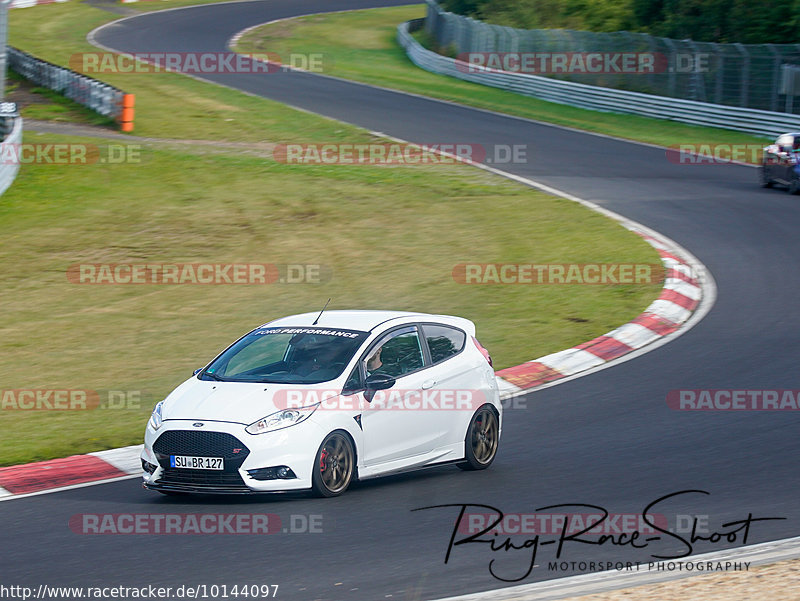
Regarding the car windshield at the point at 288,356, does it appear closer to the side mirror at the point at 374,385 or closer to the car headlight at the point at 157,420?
the side mirror at the point at 374,385

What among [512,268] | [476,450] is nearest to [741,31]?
[512,268]

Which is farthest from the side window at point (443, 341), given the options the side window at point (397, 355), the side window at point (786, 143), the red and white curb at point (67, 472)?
the side window at point (786, 143)

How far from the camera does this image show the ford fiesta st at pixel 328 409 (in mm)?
8539

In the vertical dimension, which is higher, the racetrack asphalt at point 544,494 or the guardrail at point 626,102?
the racetrack asphalt at point 544,494

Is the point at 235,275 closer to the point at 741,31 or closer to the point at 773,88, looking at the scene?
the point at 773,88

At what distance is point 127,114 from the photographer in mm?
29641

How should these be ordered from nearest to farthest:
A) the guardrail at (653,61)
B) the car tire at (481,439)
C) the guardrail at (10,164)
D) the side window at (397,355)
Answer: the side window at (397,355) → the car tire at (481,439) → the guardrail at (10,164) → the guardrail at (653,61)

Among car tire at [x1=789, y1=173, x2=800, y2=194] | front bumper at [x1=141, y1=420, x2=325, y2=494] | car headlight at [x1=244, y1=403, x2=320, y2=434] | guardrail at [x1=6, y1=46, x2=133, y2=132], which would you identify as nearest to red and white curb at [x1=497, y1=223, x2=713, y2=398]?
car headlight at [x1=244, y1=403, x2=320, y2=434]

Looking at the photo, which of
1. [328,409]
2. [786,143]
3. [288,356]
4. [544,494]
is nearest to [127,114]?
[786,143]

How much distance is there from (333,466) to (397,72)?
4036cm

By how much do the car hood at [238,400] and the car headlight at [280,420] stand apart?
42 mm

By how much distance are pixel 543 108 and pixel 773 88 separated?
7.78 meters

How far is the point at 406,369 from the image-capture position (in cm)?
977

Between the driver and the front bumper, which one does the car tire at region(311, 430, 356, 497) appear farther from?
the driver
